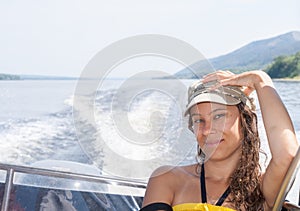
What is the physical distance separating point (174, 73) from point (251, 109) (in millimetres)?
225

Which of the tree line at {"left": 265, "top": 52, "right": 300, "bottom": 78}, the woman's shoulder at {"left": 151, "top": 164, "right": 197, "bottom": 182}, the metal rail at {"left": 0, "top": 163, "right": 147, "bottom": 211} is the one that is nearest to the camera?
the woman's shoulder at {"left": 151, "top": 164, "right": 197, "bottom": 182}

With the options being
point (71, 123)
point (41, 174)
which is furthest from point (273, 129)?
point (71, 123)

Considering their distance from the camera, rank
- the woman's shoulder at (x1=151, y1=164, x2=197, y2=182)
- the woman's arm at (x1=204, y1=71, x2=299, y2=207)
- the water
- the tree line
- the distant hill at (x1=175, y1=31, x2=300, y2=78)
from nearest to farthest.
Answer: the woman's arm at (x1=204, y1=71, x2=299, y2=207) < the woman's shoulder at (x1=151, y1=164, x2=197, y2=182) < the water < the tree line < the distant hill at (x1=175, y1=31, x2=300, y2=78)

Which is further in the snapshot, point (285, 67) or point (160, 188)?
point (285, 67)

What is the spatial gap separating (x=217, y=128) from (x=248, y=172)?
15 centimetres

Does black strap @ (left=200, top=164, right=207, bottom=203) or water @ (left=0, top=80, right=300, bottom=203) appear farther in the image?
water @ (left=0, top=80, right=300, bottom=203)

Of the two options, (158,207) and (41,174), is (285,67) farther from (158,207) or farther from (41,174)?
(158,207)

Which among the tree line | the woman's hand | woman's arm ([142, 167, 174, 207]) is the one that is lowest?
woman's arm ([142, 167, 174, 207])

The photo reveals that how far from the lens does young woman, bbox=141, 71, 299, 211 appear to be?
3.67ft

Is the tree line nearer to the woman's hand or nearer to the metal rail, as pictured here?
the metal rail

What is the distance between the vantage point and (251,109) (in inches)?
46.2

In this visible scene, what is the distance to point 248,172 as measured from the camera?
1.17m

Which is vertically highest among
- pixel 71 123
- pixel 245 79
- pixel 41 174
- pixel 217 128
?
pixel 245 79

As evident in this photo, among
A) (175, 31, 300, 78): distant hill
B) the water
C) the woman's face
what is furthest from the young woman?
(175, 31, 300, 78): distant hill
